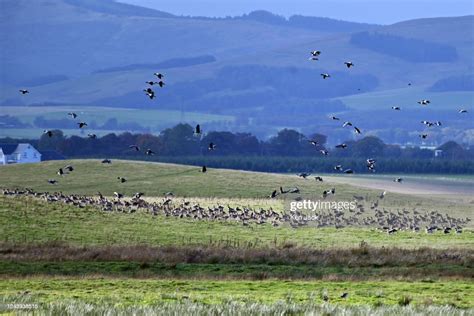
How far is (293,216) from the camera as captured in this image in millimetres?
68438

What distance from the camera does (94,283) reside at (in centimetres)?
3934

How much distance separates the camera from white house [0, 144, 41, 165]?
491ft

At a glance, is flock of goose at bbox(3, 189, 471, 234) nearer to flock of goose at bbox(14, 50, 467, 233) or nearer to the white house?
flock of goose at bbox(14, 50, 467, 233)

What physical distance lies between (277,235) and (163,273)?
1503cm

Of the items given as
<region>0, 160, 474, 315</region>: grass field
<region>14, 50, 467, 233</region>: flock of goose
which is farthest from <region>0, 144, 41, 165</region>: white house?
<region>0, 160, 474, 315</region>: grass field

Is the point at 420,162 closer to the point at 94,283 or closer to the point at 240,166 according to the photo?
the point at 240,166

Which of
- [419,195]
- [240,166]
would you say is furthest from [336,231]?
[240,166]

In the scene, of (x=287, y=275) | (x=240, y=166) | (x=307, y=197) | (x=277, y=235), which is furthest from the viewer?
(x=240, y=166)

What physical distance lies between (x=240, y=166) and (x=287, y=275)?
3759 inches

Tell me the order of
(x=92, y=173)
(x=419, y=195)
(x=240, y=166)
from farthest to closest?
1. (x=240, y=166)
2. (x=92, y=173)
3. (x=419, y=195)

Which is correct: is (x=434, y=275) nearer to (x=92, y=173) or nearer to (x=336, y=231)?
(x=336, y=231)

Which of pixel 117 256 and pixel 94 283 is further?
pixel 117 256

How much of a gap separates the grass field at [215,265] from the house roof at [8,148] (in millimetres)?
84781

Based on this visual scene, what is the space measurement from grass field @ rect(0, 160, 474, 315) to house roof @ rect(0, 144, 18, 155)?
278 feet
